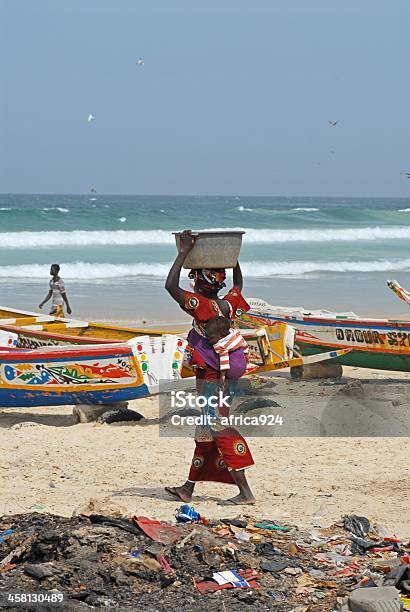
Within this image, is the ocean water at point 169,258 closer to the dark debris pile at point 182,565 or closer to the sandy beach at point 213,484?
the sandy beach at point 213,484

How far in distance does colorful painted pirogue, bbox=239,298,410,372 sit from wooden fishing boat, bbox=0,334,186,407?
2648mm

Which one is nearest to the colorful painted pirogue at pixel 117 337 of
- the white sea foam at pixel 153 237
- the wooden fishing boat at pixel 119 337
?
the wooden fishing boat at pixel 119 337

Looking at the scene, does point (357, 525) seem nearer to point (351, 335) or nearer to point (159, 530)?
point (159, 530)

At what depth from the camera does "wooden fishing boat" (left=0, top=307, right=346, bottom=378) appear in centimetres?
990

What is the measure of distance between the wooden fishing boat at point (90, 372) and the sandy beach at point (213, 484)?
0.96 feet

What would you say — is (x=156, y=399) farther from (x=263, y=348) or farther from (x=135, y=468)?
(x=135, y=468)

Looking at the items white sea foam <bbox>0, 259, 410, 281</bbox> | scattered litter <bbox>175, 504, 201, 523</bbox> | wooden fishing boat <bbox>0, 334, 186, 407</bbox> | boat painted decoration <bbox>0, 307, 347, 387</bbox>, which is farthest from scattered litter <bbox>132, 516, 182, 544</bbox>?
white sea foam <bbox>0, 259, 410, 281</bbox>

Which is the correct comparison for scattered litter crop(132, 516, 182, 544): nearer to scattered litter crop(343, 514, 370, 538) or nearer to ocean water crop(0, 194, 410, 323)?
scattered litter crop(343, 514, 370, 538)

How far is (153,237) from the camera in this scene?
41062mm

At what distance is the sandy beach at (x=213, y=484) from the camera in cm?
653

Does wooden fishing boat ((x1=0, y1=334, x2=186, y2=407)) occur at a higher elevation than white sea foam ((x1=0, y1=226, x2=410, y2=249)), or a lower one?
lower

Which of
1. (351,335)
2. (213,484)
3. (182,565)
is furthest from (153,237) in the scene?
(182,565)

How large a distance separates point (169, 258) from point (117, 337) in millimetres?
20478

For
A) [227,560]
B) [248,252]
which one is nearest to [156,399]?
[227,560]
